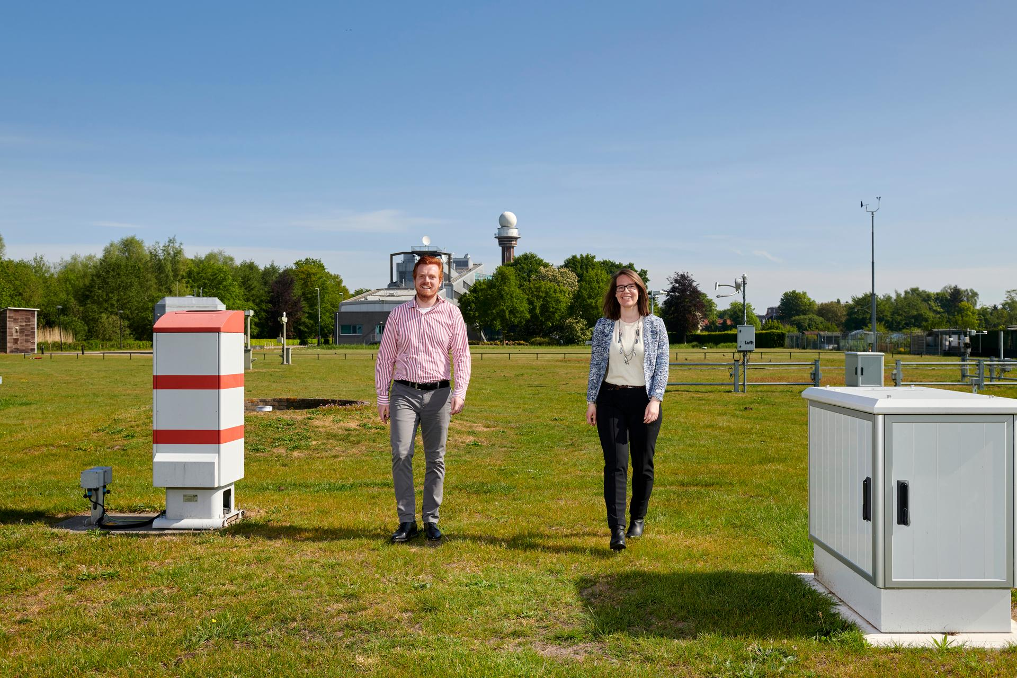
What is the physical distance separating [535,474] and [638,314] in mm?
4429

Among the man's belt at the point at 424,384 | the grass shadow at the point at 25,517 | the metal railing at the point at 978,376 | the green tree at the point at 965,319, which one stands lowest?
the grass shadow at the point at 25,517

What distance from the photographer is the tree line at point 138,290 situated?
288ft

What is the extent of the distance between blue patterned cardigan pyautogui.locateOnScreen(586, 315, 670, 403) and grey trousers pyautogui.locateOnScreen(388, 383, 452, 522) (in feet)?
3.98

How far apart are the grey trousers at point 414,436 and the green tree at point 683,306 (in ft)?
305

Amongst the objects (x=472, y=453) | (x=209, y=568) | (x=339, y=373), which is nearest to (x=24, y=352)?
(x=339, y=373)

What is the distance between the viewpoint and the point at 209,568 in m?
5.79

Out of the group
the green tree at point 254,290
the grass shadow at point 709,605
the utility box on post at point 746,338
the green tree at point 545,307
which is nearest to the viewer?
the grass shadow at point 709,605

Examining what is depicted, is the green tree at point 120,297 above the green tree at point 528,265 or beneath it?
beneath

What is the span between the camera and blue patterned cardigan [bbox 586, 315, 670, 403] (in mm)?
6320

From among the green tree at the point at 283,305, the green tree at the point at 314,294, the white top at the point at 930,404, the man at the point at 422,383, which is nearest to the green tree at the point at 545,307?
the green tree at the point at 314,294

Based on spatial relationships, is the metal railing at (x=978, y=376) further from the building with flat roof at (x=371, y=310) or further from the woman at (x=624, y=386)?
the building with flat roof at (x=371, y=310)

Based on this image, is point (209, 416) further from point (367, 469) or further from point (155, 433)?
point (367, 469)

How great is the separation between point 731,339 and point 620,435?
309ft

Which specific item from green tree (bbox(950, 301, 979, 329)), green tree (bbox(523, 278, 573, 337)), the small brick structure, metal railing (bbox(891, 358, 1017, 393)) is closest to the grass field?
metal railing (bbox(891, 358, 1017, 393))
